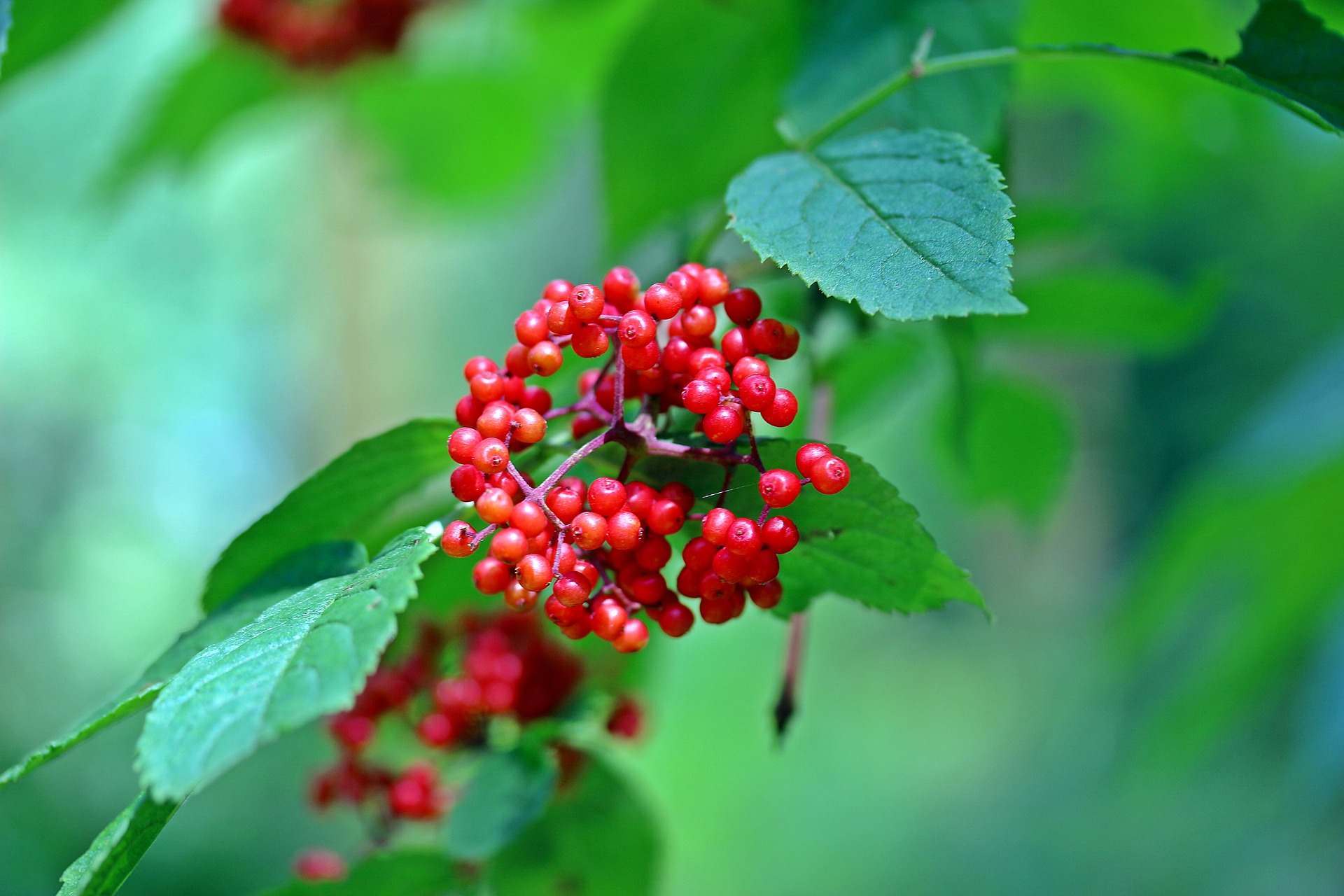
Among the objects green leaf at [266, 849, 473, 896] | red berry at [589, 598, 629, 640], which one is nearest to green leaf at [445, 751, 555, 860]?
green leaf at [266, 849, 473, 896]

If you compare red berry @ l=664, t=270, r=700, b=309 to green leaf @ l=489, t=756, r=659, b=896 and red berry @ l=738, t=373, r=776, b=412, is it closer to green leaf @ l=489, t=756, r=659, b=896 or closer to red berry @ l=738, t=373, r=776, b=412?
red berry @ l=738, t=373, r=776, b=412

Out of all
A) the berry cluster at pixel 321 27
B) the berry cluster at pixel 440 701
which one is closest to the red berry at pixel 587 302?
the berry cluster at pixel 440 701

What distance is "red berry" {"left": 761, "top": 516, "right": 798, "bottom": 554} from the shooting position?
2.32 ft

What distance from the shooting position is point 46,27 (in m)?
1.30

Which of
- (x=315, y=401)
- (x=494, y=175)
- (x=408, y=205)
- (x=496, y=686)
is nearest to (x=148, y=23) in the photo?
(x=315, y=401)

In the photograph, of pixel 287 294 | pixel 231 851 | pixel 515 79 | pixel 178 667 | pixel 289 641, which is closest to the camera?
pixel 289 641

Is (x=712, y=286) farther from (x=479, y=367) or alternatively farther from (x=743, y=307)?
(x=479, y=367)

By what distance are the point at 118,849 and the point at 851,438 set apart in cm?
153

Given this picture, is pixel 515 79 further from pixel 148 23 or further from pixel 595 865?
pixel 148 23

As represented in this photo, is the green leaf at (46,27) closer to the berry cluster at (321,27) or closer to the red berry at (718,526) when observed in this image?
the berry cluster at (321,27)

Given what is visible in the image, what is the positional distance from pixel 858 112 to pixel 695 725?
8.91 meters

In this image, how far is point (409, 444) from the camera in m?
0.86

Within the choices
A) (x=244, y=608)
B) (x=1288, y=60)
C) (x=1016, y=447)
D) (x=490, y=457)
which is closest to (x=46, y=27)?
(x=244, y=608)

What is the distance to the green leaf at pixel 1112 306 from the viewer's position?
1482 mm
